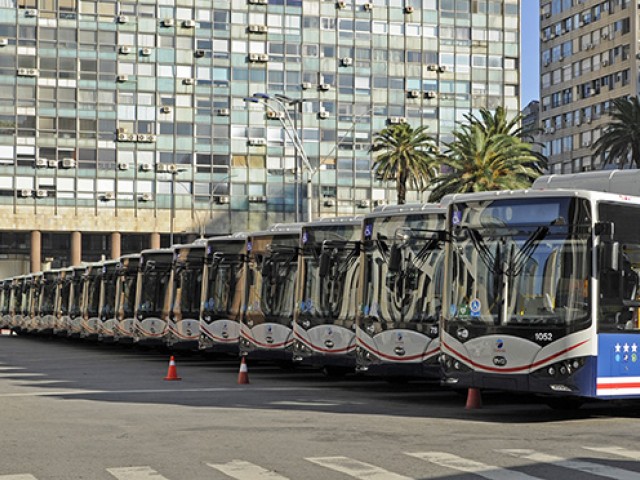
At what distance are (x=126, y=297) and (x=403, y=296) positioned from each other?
22284 millimetres

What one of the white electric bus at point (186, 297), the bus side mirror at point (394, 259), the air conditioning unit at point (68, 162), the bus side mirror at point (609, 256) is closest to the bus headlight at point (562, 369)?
the bus side mirror at point (609, 256)

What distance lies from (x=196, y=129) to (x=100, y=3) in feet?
Answer: 39.5

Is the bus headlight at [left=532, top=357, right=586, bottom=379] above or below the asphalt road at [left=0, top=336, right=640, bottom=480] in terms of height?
above

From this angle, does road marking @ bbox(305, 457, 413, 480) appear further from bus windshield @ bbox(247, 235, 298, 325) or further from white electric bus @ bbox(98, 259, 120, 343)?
A: white electric bus @ bbox(98, 259, 120, 343)

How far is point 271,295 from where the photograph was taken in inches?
1142

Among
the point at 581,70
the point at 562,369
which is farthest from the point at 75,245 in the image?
the point at 562,369

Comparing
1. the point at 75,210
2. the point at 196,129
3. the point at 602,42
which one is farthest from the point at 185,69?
the point at 602,42

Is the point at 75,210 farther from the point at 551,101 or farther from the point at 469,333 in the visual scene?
the point at 469,333

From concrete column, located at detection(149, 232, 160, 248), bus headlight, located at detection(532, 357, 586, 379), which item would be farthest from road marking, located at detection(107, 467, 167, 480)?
concrete column, located at detection(149, 232, 160, 248)

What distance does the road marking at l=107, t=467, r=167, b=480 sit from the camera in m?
11.5

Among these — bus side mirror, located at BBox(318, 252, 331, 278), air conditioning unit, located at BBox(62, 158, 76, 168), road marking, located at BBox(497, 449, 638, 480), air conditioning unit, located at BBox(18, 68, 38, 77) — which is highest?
air conditioning unit, located at BBox(18, 68, 38, 77)

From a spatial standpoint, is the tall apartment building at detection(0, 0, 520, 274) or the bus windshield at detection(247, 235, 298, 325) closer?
the bus windshield at detection(247, 235, 298, 325)

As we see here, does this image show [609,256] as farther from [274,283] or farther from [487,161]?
[487,161]

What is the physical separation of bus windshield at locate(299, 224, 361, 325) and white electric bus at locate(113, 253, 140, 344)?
627 inches
